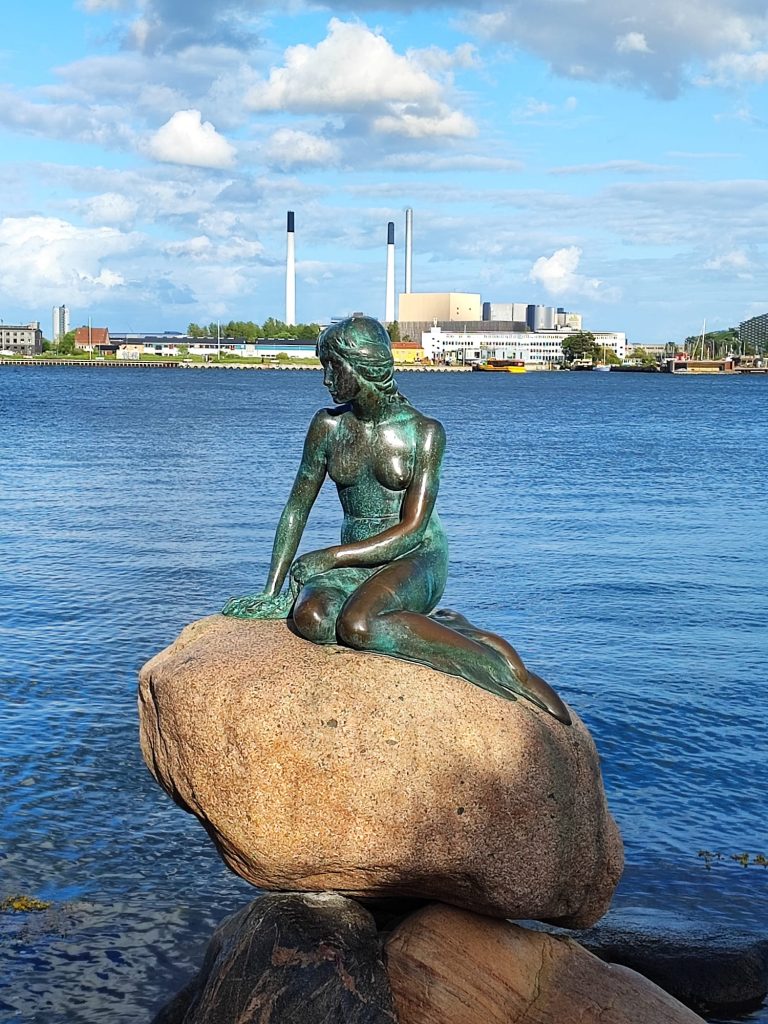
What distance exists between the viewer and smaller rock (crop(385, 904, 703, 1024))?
7.39 metres

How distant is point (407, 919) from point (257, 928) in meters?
0.88

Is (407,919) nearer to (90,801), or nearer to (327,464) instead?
(327,464)

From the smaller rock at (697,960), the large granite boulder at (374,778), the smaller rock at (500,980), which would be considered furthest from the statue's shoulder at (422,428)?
the smaller rock at (697,960)

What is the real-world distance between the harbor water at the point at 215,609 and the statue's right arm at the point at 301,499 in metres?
2.98

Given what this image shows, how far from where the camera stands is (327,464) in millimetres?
8812

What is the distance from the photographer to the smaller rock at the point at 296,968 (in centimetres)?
715

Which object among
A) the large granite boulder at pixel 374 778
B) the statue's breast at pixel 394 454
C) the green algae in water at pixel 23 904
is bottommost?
the green algae in water at pixel 23 904

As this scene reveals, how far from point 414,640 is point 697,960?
10.9ft

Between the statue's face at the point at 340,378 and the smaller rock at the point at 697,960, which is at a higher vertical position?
the statue's face at the point at 340,378

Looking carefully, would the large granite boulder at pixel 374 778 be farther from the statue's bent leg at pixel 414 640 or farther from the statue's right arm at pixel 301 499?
the statue's right arm at pixel 301 499

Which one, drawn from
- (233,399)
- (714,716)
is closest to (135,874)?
(714,716)

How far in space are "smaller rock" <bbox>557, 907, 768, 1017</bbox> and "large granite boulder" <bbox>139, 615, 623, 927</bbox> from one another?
5.89 feet

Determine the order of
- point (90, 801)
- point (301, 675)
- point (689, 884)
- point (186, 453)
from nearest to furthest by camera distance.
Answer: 1. point (301, 675)
2. point (689, 884)
3. point (90, 801)
4. point (186, 453)

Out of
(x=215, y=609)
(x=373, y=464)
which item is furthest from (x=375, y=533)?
(x=215, y=609)
